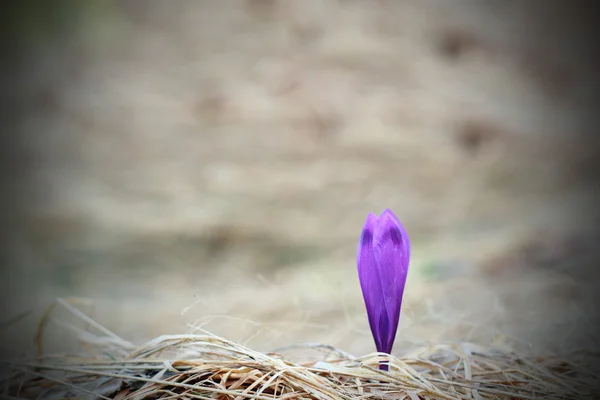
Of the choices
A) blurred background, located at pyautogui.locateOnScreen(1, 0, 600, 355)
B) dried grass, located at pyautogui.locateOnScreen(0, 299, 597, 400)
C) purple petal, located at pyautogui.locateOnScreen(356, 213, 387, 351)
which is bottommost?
dried grass, located at pyautogui.locateOnScreen(0, 299, 597, 400)

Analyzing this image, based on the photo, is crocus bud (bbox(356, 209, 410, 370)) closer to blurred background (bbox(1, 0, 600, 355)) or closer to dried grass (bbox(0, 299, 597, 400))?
dried grass (bbox(0, 299, 597, 400))

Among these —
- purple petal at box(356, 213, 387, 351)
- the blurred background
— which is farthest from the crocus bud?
the blurred background

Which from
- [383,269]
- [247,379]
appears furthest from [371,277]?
[247,379]

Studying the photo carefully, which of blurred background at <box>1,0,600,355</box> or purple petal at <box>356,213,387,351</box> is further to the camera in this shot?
blurred background at <box>1,0,600,355</box>

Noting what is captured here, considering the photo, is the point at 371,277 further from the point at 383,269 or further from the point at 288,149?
the point at 288,149

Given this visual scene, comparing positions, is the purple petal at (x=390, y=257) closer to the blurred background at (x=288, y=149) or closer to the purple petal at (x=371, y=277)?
the purple petal at (x=371, y=277)

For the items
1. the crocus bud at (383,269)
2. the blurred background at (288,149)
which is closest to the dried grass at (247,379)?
the crocus bud at (383,269)
